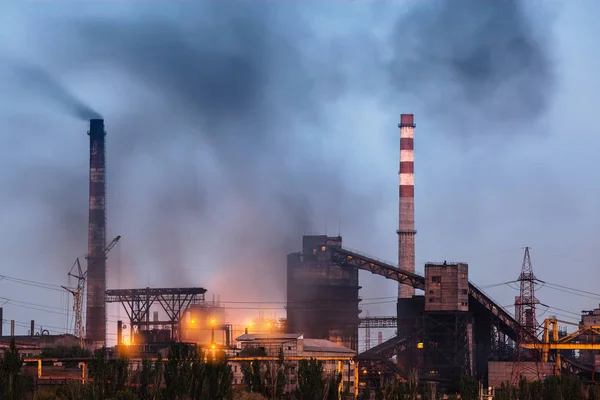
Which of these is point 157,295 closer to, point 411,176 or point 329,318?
point 329,318

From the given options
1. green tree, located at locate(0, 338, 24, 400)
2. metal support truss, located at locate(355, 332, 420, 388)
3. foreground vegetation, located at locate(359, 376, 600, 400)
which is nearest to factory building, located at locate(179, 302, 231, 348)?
metal support truss, located at locate(355, 332, 420, 388)

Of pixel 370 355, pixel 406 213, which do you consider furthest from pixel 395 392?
pixel 406 213

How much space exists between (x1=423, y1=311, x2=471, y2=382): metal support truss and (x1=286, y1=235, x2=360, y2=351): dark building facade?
1402cm

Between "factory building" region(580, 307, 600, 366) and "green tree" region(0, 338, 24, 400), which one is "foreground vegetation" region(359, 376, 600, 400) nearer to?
"green tree" region(0, 338, 24, 400)

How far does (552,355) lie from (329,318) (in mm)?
27381

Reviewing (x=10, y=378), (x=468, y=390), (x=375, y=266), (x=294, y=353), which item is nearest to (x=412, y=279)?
(x=375, y=266)

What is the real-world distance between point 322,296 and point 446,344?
1897 cm

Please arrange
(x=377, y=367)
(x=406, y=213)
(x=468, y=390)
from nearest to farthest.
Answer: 1. (x=468, y=390)
2. (x=377, y=367)
3. (x=406, y=213)

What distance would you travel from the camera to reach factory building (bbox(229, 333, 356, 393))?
98750 mm

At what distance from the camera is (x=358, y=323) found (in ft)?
434

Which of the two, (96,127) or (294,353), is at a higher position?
(96,127)

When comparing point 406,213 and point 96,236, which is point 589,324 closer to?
point 406,213

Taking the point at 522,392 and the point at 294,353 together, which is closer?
the point at 522,392

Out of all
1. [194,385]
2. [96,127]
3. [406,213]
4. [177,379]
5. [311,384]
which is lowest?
[311,384]
